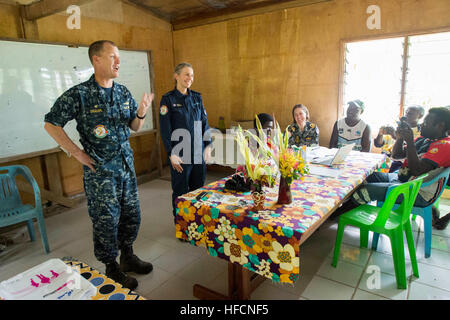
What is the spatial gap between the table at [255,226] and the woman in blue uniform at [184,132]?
24.7 inches

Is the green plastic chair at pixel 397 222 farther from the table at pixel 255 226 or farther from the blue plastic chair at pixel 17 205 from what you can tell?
the blue plastic chair at pixel 17 205

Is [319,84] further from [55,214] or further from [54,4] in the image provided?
[55,214]

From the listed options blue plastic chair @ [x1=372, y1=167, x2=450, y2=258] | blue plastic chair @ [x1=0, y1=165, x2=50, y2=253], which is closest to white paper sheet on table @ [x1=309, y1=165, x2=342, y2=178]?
blue plastic chair @ [x1=372, y1=167, x2=450, y2=258]

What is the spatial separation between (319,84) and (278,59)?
702 millimetres

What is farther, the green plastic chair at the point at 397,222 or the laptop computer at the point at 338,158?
the laptop computer at the point at 338,158

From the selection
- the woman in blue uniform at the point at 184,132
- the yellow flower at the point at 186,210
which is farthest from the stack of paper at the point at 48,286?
the woman in blue uniform at the point at 184,132

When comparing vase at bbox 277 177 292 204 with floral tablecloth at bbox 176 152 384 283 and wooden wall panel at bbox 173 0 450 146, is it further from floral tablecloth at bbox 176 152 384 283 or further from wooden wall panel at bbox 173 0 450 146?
wooden wall panel at bbox 173 0 450 146

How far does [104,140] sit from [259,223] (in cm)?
114

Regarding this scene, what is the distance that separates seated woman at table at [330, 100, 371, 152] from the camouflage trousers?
245 cm

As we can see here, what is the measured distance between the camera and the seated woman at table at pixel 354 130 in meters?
3.33

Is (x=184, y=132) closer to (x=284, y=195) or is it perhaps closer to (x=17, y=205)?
(x=284, y=195)

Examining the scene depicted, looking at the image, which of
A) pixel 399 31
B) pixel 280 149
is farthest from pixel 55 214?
pixel 399 31

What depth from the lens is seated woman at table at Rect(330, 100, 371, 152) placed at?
333 centimetres
